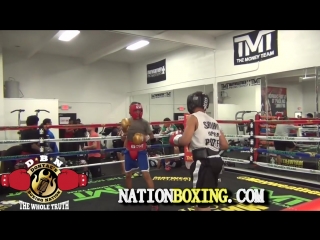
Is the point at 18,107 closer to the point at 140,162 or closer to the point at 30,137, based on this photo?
the point at 30,137

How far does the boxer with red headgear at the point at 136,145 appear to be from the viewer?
307cm

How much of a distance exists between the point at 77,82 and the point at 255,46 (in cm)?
600

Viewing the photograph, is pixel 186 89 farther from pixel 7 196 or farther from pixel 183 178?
pixel 7 196

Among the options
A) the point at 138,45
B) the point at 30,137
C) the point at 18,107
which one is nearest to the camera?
the point at 30,137

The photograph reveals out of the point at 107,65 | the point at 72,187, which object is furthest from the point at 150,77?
the point at 72,187

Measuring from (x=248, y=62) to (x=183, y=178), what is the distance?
3.19 m

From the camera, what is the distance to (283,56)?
17.3 ft

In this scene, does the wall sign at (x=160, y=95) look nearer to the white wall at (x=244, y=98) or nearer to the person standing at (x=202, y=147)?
the white wall at (x=244, y=98)

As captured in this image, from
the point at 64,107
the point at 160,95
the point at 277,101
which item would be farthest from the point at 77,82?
the point at 277,101

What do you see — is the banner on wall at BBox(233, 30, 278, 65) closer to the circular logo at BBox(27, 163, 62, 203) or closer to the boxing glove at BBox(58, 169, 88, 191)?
the boxing glove at BBox(58, 169, 88, 191)

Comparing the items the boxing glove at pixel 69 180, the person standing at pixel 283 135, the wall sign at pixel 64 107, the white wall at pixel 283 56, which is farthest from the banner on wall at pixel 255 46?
the wall sign at pixel 64 107

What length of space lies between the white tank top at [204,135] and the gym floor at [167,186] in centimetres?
98

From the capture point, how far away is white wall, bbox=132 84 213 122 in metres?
8.00

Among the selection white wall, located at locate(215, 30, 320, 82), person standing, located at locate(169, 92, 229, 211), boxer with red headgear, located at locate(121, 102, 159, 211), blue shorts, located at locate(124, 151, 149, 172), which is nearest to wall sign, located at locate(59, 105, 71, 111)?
white wall, located at locate(215, 30, 320, 82)
